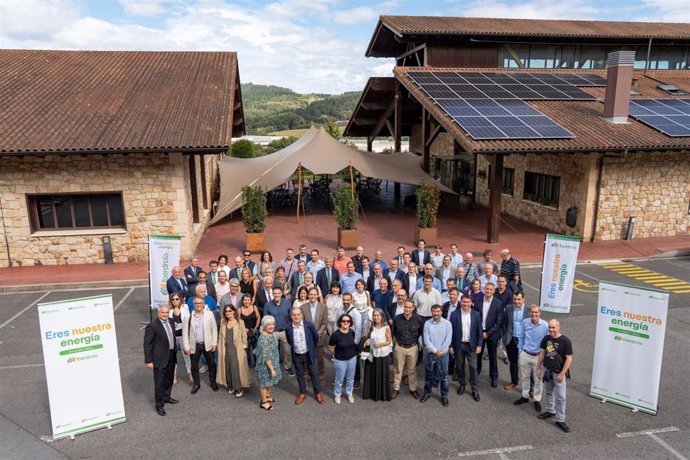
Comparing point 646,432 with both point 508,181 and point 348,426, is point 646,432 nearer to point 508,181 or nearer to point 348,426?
point 348,426

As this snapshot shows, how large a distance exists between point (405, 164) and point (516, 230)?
5505 millimetres

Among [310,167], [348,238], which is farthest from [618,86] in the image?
[310,167]

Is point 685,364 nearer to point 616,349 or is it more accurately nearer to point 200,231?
point 616,349

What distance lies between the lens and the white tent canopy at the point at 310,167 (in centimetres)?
1788

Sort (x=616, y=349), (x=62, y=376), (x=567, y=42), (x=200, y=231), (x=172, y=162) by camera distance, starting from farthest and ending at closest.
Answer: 1. (x=567, y=42)
2. (x=200, y=231)
3. (x=172, y=162)
4. (x=616, y=349)
5. (x=62, y=376)

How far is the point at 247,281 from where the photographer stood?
835 cm

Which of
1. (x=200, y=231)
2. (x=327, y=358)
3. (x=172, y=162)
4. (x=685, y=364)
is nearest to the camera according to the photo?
(x=685, y=364)

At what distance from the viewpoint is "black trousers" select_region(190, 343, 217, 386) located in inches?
269

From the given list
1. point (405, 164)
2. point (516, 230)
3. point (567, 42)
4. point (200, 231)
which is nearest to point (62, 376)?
point (200, 231)

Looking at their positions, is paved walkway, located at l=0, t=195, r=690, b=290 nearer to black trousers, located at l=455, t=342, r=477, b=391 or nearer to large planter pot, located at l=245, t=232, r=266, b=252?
large planter pot, located at l=245, t=232, r=266, b=252

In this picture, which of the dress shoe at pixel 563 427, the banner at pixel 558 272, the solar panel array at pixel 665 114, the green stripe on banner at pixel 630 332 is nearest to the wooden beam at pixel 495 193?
the solar panel array at pixel 665 114

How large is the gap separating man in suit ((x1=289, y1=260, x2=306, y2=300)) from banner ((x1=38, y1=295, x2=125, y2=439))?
10.4ft

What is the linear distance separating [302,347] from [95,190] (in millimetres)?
9417

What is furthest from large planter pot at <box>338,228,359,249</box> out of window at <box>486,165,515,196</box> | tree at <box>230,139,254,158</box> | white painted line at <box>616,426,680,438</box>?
tree at <box>230,139,254,158</box>
